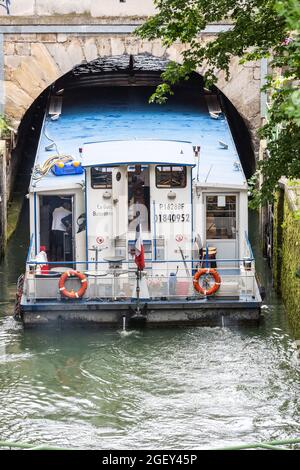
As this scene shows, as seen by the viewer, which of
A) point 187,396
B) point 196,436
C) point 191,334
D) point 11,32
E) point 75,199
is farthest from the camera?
point 11,32

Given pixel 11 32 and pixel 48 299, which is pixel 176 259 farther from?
pixel 11 32

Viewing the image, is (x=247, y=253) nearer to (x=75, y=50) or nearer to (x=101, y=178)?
(x=101, y=178)

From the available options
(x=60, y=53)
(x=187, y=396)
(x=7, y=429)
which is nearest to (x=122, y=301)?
(x=187, y=396)

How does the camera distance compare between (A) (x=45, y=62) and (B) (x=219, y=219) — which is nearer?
(B) (x=219, y=219)

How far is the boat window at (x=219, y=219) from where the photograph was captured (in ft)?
77.6

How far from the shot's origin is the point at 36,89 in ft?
108

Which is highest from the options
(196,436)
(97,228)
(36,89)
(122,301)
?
(36,89)

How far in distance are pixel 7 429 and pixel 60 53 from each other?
56.4 ft

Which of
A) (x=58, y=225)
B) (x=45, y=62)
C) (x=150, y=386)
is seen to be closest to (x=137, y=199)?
(x=58, y=225)

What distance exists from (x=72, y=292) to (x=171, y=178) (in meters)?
2.96

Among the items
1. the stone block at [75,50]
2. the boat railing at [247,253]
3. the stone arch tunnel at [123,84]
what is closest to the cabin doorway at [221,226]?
the boat railing at [247,253]

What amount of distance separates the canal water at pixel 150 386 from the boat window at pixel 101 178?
2.86m

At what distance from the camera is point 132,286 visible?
22375 mm

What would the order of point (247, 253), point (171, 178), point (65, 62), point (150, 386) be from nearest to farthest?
point (150, 386) < point (171, 178) < point (247, 253) < point (65, 62)
